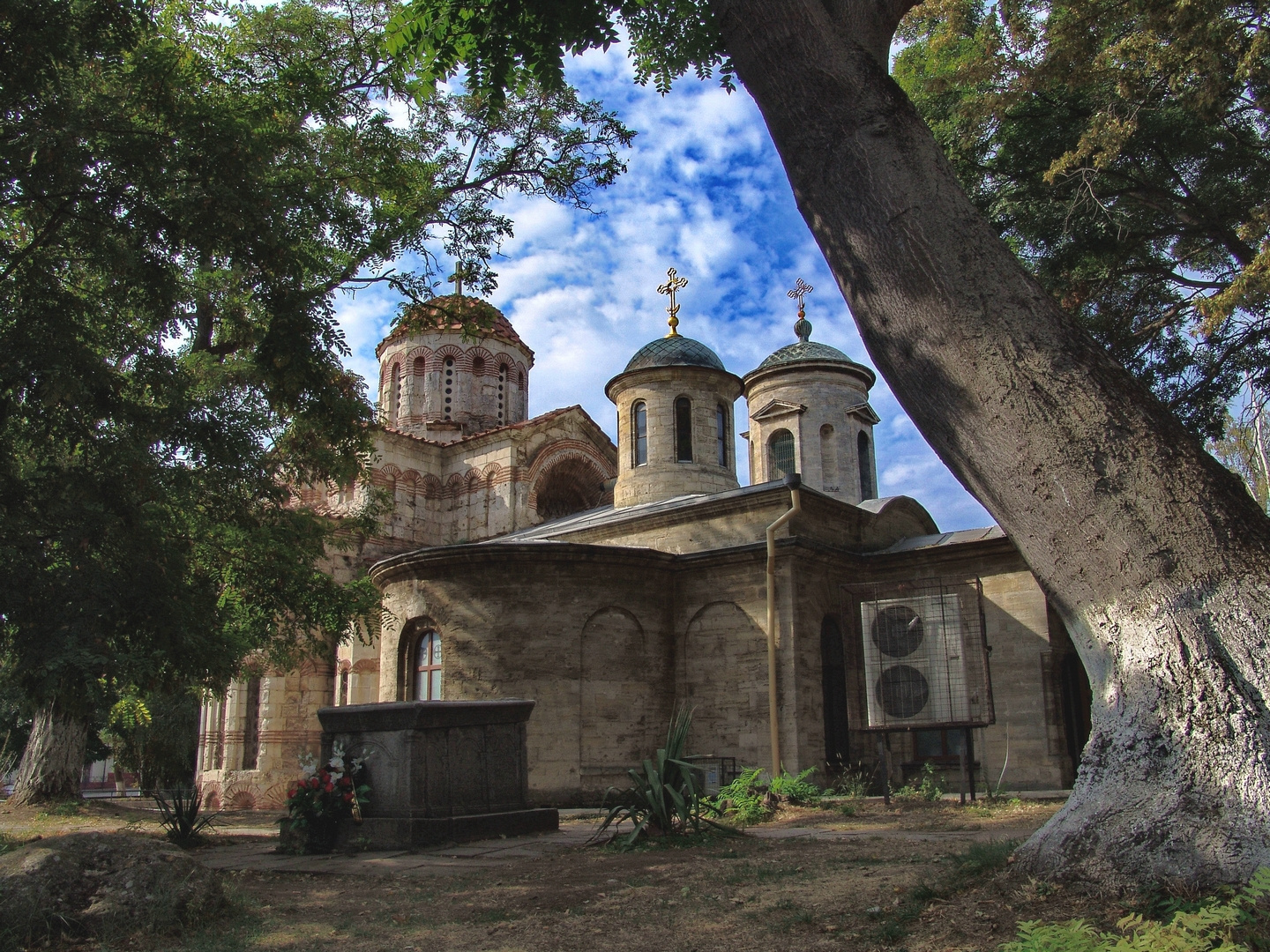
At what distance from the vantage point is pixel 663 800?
808 centimetres

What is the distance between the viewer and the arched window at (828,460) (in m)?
Result: 23.0

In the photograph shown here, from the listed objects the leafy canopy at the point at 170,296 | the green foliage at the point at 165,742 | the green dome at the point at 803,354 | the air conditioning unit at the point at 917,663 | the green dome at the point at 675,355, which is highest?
the green dome at the point at 803,354

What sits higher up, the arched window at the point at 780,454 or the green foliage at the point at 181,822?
the arched window at the point at 780,454

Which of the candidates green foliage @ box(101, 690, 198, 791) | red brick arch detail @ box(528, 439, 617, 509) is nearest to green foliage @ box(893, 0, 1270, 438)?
red brick arch detail @ box(528, 439, 617, 509)

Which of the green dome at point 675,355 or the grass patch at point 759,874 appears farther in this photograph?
the green dome at point 675,355

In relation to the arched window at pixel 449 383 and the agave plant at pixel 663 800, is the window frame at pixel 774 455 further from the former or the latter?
the agave plant at pixel 663 800

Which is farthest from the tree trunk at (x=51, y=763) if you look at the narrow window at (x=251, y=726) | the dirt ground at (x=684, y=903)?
the dirt ground at (x=684, y=903)

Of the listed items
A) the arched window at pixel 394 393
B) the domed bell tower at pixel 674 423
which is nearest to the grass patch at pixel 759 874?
the domed bell tower at pixel 674 423

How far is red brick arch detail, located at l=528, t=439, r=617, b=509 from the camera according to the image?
2417 cm

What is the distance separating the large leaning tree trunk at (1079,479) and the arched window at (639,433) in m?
15.0

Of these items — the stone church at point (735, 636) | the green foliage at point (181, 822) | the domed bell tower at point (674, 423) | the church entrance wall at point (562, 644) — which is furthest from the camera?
the domed bell tower at point (674, 423)

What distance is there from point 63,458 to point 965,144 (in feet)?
36.4

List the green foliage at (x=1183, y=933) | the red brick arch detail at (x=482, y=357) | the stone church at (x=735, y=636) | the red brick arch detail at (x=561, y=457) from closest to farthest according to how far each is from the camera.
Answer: the green foliage at (x=1183, y=933) < the stone church at (x=735, y=636) < the red brick arch detail at (x=561, y=457) < the red brick arch detail at (x=482, y=357)

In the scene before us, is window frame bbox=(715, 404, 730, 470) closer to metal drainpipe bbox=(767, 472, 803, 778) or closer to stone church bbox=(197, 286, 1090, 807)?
stone church bbox=(197, 286, 1090, 807)
